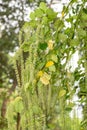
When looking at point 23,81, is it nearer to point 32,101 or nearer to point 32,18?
point 32,101

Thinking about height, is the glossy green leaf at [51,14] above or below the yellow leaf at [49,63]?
above

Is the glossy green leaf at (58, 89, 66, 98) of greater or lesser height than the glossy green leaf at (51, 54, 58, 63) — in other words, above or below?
below

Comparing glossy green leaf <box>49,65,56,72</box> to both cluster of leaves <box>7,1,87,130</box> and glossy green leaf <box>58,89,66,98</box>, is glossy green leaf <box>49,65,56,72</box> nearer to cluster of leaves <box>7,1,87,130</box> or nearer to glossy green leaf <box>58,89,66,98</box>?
cluster of leaves <box>7,1,87,130</box>

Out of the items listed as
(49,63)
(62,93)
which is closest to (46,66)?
(49,63)

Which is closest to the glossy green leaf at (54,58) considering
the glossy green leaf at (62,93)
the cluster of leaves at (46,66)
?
the cluster of leaves at (46,66)

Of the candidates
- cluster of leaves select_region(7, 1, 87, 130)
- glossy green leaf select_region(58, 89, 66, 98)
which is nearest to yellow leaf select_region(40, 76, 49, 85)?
cluster of leaves select_region(7, 1, 87, 130)

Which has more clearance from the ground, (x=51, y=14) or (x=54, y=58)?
(x=51, y=14)

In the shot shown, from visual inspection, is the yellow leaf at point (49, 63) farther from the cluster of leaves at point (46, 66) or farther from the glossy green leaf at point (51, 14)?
the glossy green leaf at point (51, 14)

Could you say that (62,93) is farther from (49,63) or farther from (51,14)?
(51,14)

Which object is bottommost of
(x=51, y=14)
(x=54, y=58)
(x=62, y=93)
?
(x=62, y=93)

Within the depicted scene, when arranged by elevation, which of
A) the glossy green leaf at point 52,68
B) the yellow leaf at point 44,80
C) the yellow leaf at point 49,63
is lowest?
the yellow leaf at point 44,80

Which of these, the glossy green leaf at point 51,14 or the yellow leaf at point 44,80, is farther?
the glossy green leaf at point 51,14

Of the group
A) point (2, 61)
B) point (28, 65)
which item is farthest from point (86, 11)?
point (2, 61)

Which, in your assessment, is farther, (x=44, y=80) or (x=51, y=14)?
(x=51, y=14)
